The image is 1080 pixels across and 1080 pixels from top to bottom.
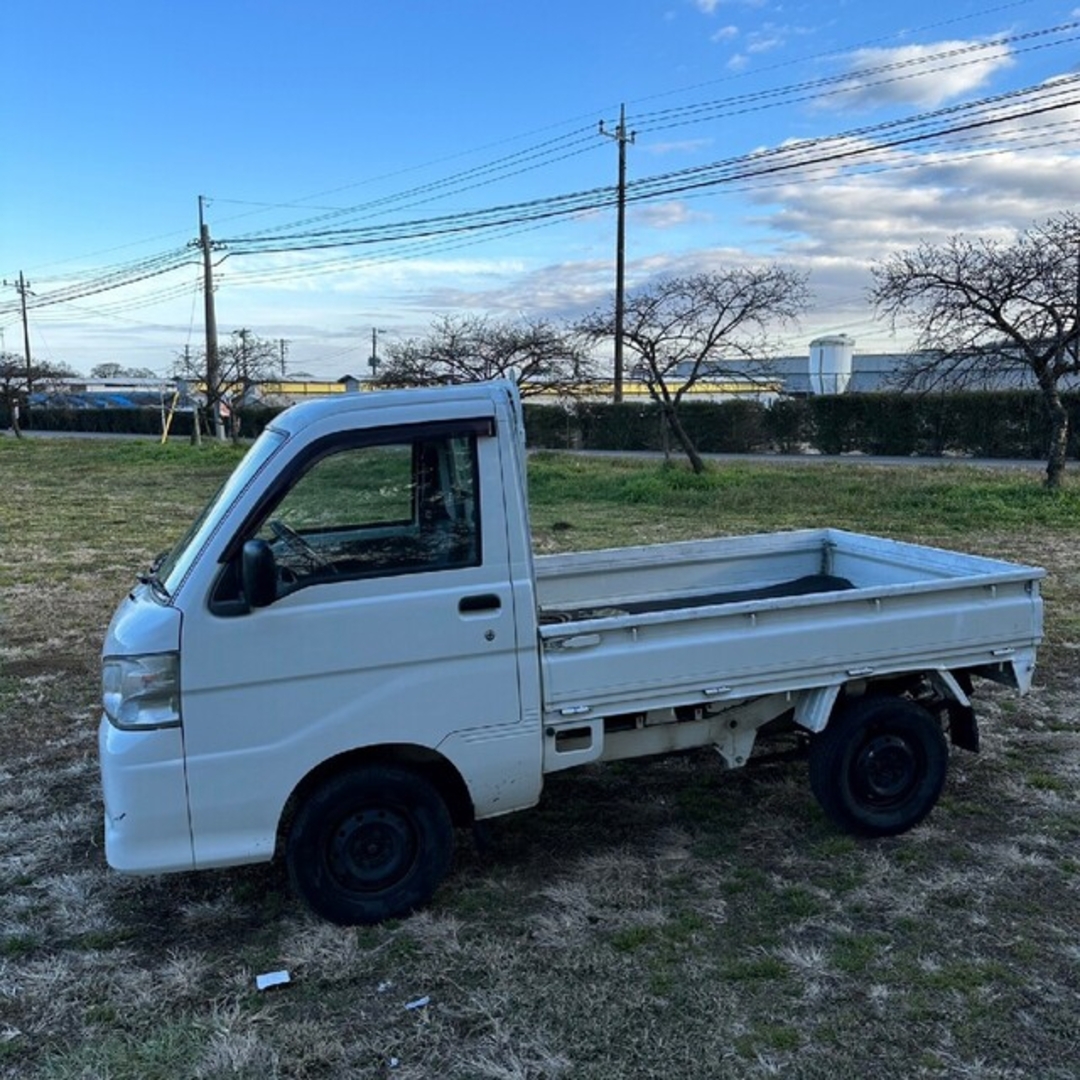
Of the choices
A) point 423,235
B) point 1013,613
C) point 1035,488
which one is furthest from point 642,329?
point 1013,613

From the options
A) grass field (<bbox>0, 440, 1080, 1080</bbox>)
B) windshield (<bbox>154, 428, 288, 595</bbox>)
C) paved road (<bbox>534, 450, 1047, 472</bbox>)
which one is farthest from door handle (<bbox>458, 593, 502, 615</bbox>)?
paved road (<bbox>534, 450, 1047, 472</bbox>)

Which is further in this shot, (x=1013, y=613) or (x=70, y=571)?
(x=70, y=571)

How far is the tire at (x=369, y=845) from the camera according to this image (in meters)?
3.52

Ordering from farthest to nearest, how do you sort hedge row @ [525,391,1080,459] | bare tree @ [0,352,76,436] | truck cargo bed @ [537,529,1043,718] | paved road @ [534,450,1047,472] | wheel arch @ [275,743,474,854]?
bare tree @ [0,352,76,436] < hedge row @ [525,391,1080,459] < paved road @ [534,450,1047,472] < truck cargo bed @ [537,529,1043,718] < wheel arch @ [275,743,474,854]

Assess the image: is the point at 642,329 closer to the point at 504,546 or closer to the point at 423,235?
the point at 423,235

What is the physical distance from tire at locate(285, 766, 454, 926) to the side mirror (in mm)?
760

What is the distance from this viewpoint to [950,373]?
16.3 meters

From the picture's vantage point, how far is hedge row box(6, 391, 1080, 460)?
2636 centimetres

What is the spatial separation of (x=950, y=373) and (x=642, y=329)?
259 inches

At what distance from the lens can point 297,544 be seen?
3.56 m

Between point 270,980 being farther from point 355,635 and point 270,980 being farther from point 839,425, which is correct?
point 839,425

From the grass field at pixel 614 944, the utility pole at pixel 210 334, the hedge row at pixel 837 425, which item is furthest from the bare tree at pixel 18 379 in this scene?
the grass field at pixel 614 944

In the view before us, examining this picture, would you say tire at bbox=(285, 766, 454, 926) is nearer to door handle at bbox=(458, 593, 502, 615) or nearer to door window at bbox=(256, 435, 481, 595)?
door handle at bbox=(458, 593, 502, 615)

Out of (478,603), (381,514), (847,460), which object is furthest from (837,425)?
(478,603)
